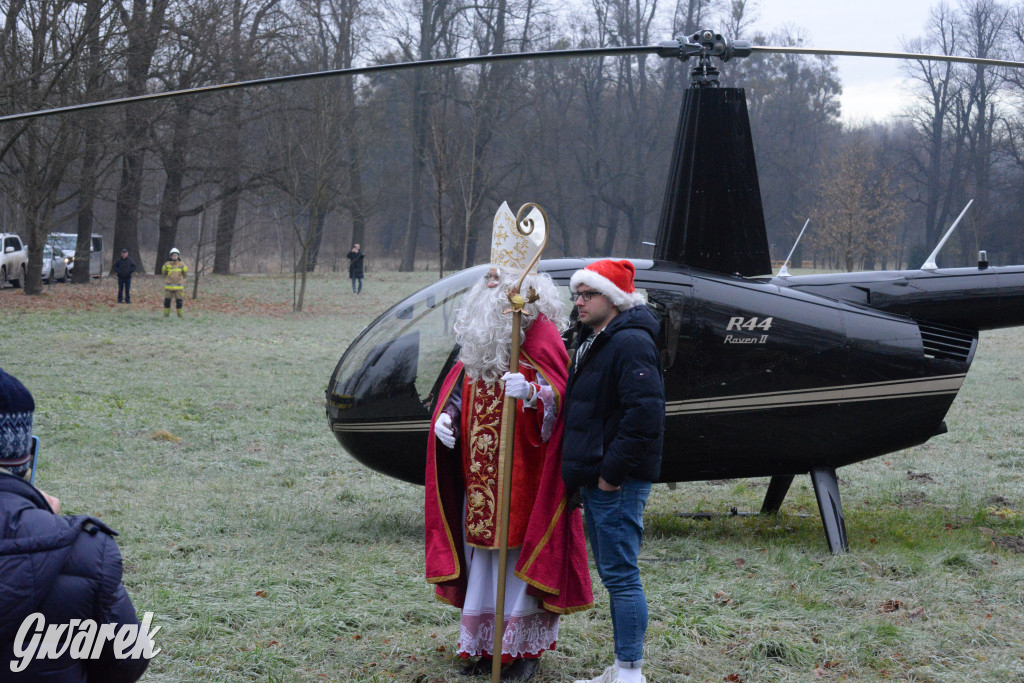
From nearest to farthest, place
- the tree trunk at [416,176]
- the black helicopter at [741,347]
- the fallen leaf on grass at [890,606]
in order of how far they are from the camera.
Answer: the fallen leaf on grass at [890,606] → the black helicopter at [741,347] → the tree trunk at [416,176]

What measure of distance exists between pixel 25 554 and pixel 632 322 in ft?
8.45

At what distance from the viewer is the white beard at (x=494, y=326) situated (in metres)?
4.37

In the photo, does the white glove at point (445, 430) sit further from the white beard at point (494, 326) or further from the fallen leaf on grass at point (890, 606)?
the fallen leaf on grass at point (890, 606)

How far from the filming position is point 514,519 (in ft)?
14.2

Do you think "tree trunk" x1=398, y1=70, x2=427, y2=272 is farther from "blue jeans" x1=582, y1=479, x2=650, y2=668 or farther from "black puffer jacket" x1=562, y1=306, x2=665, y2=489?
"blue jeans" x1=582, y1=479, x2=650, y2=668

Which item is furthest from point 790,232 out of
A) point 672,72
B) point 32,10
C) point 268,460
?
point 268,460

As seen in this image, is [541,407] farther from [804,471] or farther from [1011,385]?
[1011,385]

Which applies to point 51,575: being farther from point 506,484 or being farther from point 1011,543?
point 1011,543

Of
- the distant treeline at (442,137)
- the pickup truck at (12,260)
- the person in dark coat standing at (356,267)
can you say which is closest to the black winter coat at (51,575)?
the distant treeline at (442,137)

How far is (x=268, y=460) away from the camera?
9.34 meters

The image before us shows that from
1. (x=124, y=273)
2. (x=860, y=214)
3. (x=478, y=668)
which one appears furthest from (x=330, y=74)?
(x=860, y=214)

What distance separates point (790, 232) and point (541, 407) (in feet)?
134

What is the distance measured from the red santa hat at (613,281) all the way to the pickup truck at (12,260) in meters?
25.8

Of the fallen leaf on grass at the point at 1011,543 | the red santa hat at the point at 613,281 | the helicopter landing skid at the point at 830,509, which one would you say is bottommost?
the fallen leaf on grass at the point at 1011,543
